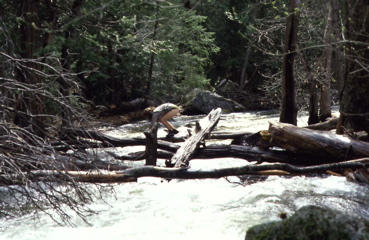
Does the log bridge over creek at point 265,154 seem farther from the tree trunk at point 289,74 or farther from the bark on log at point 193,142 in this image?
the tree trunk at point 289,74

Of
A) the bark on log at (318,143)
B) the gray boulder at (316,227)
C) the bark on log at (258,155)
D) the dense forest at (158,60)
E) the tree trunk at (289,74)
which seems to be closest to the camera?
the gray boulder at (316,227)

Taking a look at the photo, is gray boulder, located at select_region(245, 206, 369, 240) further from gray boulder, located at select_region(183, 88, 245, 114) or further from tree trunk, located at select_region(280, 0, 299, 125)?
gray boulder, located at select_region(183, 88, 245, 114)

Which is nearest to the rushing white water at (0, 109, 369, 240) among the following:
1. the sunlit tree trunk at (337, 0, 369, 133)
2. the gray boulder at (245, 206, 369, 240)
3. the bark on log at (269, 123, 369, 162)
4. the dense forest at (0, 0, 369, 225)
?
the bark on log at (269, 123, 369, 162)

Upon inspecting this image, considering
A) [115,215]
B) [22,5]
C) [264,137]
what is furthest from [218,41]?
[115,215]

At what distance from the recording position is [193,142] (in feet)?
27.5

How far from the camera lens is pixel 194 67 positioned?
2275 cm

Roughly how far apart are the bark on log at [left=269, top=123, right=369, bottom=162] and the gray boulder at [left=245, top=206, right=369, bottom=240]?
415cm

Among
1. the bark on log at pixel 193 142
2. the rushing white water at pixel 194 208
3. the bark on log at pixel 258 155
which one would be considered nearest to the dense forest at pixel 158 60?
the rushing white water at pixel 194 208

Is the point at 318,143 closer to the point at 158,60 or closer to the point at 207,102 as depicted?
the point at 207,102

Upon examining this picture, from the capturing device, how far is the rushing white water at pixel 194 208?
5.70m

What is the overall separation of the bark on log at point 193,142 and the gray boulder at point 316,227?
11.8ft

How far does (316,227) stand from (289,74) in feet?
25.3

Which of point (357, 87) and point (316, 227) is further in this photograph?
point (357, 87)

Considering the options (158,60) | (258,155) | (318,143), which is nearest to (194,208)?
(258,155)
